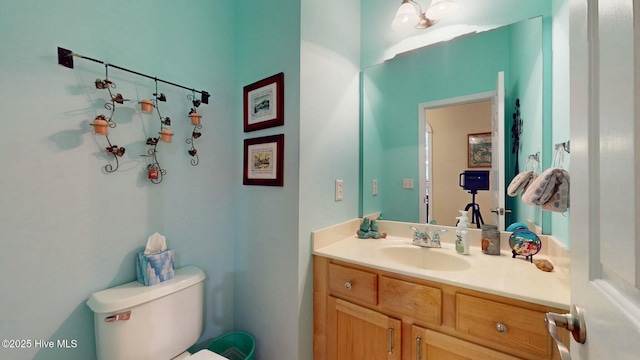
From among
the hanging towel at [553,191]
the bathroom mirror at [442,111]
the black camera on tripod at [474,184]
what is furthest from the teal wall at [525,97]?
the hanging towel at [553,191]

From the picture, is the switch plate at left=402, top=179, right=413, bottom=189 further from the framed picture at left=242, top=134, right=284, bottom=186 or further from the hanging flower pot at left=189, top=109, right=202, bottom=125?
the hanging flower pot at left=189, top=109, right=202, bottom=125

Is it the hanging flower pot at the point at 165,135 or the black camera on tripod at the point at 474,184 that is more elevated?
the hanging flower pot at the point at 165,135

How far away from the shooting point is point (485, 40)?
1.29 m

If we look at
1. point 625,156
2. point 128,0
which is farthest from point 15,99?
point 625,156

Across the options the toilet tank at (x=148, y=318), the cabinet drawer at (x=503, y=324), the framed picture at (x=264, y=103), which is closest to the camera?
the cabinet drawer at (x=503, y=324)

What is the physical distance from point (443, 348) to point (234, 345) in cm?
118

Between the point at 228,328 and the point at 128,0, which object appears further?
the point at 228,328

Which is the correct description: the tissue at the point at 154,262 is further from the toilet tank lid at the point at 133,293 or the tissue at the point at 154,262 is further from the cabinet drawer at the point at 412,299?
the cabinet drawer at the point at 412,299

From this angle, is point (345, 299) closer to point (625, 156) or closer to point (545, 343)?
point (545, 343)

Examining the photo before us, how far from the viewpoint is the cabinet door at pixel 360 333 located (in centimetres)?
101

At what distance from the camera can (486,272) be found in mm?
960

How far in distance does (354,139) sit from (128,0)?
1370mm

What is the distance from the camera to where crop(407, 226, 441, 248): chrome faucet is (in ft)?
4.32

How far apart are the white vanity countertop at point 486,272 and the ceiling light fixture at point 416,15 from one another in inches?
51.7
